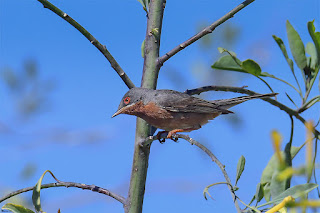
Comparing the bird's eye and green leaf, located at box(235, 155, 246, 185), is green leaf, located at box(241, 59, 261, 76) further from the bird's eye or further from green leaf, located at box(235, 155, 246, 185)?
the bird's eye

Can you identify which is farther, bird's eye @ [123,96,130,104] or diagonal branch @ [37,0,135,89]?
bird's eye @ [123,96,130,104]

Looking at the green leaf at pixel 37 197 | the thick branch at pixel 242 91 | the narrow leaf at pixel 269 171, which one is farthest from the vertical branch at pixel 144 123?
the narrow leaf at pixel 269 171

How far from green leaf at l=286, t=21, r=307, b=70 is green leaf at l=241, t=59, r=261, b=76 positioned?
17.7 inches

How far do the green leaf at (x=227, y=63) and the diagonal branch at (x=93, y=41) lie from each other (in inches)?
25.1

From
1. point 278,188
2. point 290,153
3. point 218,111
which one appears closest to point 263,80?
point 290,153

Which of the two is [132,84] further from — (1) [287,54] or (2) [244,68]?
(1) [287,54]

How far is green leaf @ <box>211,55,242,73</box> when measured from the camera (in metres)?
3.07

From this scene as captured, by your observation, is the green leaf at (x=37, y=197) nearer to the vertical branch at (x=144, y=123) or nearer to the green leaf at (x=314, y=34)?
the vertical branch at (x=144, y=123)

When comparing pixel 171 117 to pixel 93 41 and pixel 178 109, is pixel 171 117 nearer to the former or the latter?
pixel 178 109

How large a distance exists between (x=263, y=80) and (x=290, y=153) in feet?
1.98

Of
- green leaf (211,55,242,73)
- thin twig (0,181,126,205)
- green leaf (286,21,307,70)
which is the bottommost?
thin twig (0,181,126,205)

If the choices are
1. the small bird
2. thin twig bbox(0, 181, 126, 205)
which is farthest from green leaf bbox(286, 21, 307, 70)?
thin twig bbox(0, 181, 126, 205)

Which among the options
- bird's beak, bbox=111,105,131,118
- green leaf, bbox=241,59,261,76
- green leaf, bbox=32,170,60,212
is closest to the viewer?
green leaf, bbox=32,170,60,212

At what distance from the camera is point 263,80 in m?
3.38
